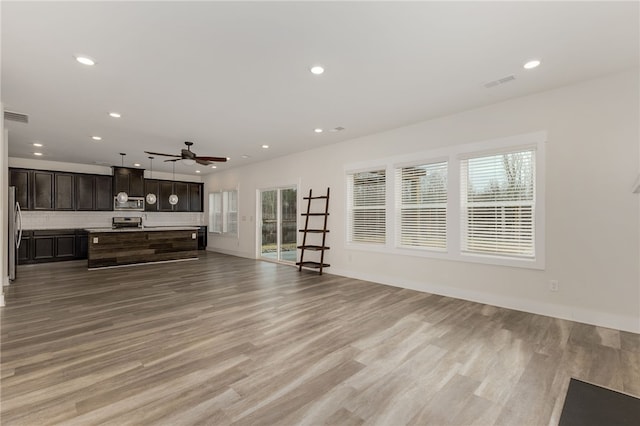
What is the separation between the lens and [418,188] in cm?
500

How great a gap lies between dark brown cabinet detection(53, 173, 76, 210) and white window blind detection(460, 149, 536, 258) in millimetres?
9812

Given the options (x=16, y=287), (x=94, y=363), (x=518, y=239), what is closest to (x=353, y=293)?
(x=518, y=239)

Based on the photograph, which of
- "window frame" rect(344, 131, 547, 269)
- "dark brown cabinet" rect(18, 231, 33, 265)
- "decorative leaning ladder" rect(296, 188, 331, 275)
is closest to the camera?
"window frame" rect(344, 131, 547, 269)

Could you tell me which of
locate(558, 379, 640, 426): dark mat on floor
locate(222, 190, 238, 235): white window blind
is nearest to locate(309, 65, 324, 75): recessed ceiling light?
locate(558, 379, 640, 426): dark mat on floor

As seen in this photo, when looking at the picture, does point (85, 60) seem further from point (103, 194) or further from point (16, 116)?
point (103, 194)

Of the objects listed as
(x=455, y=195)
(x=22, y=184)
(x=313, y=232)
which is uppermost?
(x=22, y=184)

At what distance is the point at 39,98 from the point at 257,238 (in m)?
5.41

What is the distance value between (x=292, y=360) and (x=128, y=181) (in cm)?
878

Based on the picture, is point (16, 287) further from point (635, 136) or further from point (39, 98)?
point (635, 136)

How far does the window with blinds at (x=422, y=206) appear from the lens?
4.70 m

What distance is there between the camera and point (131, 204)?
9.05 meters

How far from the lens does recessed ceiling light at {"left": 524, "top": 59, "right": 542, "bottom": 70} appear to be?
9.61ft

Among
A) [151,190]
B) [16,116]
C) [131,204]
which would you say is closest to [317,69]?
[16,116]

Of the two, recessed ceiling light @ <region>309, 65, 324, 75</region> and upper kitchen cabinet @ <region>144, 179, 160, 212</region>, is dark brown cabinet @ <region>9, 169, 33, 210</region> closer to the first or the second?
upper kitchen cabinet @ <region>144, 179, 160, 212</region>
